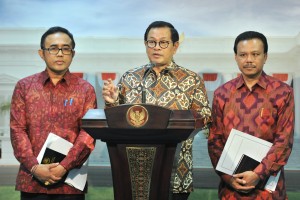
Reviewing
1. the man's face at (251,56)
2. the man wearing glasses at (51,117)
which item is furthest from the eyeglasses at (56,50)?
the man's face at (251,56)

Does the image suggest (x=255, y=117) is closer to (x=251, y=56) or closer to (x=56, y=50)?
(x=251, y=56)

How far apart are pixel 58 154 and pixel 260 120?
2.88ft

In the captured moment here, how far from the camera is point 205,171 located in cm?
459

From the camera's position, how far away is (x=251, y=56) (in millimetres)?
1741

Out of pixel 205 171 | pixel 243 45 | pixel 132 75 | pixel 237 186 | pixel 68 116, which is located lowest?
pixel 205 171

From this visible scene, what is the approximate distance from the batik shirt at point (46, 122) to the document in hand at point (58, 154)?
3 centimetres

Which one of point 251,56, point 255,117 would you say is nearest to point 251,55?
point 251,56

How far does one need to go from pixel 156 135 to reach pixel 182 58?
347cm

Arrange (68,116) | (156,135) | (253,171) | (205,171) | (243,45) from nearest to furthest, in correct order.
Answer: (156,135), (253,171), (243,45), (68,116), (205,171)

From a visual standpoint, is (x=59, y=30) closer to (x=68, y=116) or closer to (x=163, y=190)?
(x=68, y=116)

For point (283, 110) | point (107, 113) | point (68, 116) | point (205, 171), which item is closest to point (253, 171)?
point (283, 110)

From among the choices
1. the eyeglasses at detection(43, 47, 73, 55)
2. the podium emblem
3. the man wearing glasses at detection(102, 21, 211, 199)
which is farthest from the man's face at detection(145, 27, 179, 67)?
the podium emblem

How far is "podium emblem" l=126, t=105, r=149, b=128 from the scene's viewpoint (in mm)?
1379

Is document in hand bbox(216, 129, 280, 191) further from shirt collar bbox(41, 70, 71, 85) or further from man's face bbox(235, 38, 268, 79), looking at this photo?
shirt collar bbox(41, 70, 71, 85)
